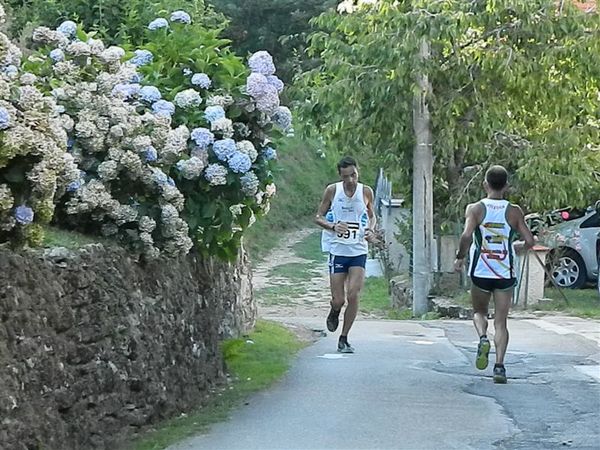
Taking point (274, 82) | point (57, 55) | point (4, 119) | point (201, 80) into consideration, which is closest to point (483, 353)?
point (274, 82)

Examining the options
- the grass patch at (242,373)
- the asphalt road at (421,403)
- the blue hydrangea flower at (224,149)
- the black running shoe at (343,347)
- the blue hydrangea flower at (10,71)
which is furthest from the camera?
the black running shoe at (343,347)

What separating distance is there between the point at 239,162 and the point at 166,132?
0.72 m

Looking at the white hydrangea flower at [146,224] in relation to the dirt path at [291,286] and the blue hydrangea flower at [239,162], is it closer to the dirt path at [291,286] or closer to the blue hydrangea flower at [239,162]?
the blue hydrangea flower at [239,162]

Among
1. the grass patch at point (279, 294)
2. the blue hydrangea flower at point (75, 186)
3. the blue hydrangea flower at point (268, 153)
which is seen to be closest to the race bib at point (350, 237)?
the blue hydrangea flower at point (268, 153)

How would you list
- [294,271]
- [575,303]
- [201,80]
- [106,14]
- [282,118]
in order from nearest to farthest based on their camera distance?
1. [201,80]
2. [282,118]
3. [106,14]
4. [575,303]
5. [294,271]

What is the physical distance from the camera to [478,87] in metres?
17.4

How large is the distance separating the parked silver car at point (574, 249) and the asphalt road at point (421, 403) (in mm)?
7114

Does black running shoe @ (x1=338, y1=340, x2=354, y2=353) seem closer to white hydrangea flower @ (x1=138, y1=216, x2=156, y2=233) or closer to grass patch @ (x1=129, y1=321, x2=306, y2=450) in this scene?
grass patch @ (x1=129, y1=321, x2=306, y2=450)

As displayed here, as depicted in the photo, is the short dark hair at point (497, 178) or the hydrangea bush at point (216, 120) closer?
the hydrangea bush at point (216, 120)

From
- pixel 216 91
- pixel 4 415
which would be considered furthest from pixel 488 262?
pixel 4 415

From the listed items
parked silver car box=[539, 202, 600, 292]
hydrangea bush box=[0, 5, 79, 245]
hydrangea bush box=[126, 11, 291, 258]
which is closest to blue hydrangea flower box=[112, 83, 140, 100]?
hydrangea bush box=[126, 11, 291, 258]

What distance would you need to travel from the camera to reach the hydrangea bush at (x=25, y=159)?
510 centimetres

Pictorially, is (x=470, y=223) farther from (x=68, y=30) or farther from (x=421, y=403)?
(x=68, y=30)

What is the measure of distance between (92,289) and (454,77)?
1178 centimetres
